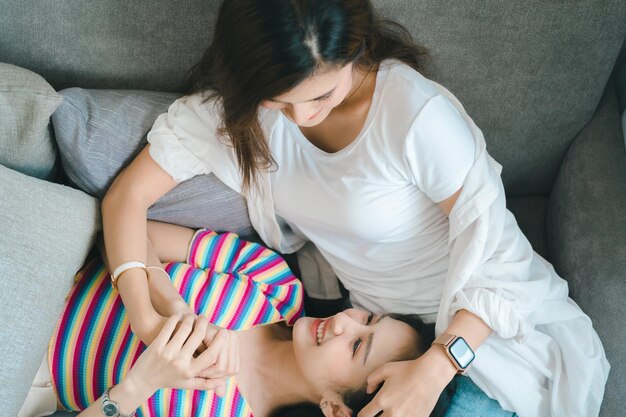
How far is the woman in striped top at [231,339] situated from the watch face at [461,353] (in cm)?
15

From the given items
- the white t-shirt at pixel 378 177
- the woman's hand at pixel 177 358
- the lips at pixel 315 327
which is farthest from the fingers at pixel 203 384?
the white t-shirt at pixel 378 177

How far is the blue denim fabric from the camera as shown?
1.27m

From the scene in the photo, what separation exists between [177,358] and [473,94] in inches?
38.1

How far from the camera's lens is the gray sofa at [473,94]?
1226mm

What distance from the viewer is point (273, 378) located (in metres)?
1.40

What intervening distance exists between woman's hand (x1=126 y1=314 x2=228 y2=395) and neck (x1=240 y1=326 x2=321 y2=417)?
0.25 m

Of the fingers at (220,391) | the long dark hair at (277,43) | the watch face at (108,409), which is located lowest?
the fingers at (220,391)

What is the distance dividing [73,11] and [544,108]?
123 cm

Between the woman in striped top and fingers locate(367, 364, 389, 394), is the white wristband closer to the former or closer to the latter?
the woman in striped top

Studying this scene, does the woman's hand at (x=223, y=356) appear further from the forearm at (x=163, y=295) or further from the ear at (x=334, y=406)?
the ear at (x=334, y=406)

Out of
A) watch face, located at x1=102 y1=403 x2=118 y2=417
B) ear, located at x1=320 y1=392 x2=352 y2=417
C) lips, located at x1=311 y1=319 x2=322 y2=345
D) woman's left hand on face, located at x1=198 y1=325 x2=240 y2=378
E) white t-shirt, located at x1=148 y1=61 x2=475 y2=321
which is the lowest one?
ear, located at x1=320 y1=392 x2=352 y2=417

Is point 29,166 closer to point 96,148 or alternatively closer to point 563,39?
point 96,148

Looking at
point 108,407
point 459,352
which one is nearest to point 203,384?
point 108,407

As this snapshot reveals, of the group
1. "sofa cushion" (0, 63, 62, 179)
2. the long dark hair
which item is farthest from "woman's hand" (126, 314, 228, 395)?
"sofa cushion" (0, 63, 62, 179)
